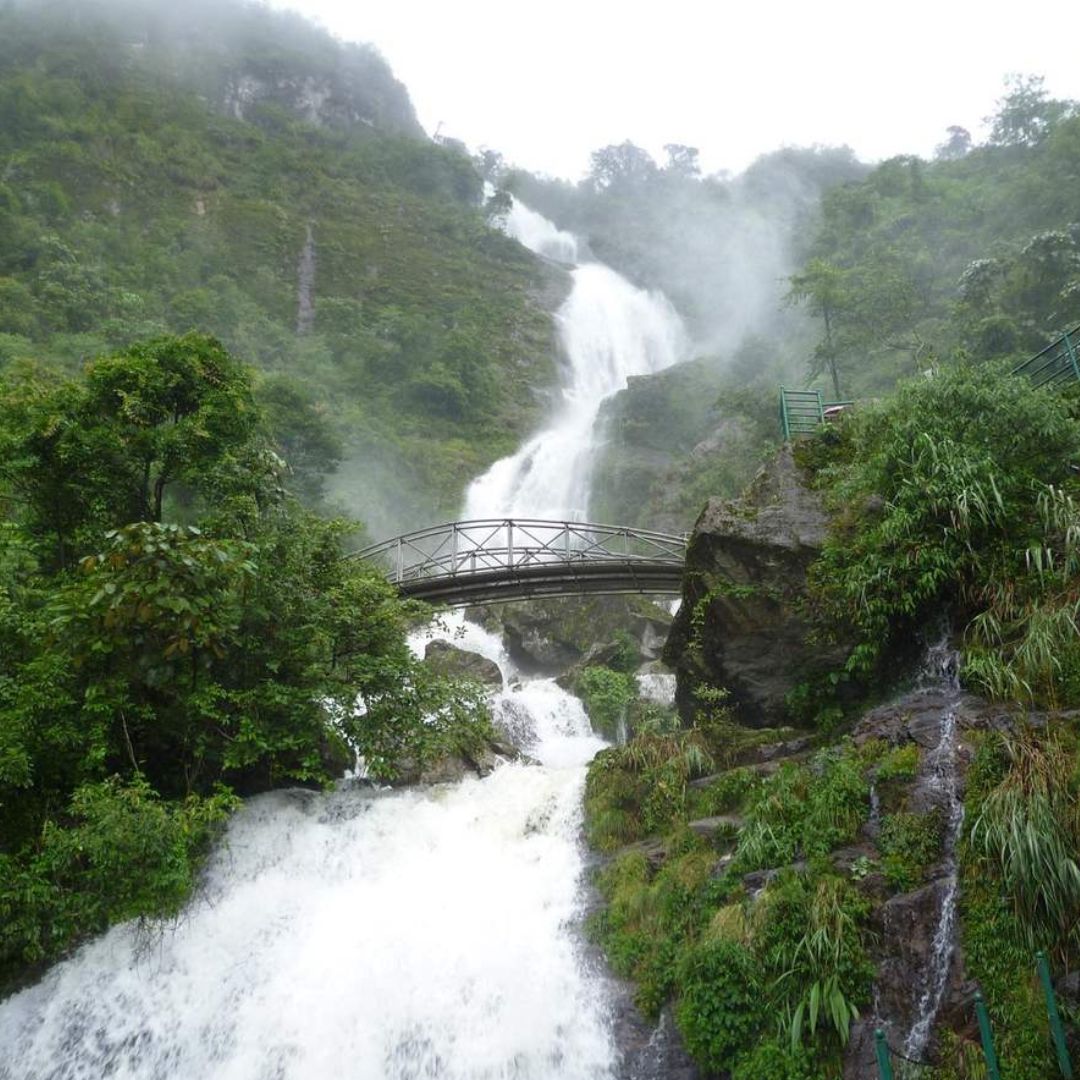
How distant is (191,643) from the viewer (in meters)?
9.24

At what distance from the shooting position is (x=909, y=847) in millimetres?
6477

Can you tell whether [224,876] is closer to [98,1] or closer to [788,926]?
[788,926]

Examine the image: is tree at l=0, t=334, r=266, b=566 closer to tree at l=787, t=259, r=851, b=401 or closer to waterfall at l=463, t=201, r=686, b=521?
tree at l=787, t=259, r=851, b=401

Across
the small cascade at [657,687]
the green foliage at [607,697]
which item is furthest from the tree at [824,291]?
the green foliage at [607,697]

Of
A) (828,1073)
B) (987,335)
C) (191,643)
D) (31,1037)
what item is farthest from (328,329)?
(828,1073)

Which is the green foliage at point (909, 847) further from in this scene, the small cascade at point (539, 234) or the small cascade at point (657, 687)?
the small cascade at point (539, 234)

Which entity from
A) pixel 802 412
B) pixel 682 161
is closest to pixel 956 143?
pixel 682 161

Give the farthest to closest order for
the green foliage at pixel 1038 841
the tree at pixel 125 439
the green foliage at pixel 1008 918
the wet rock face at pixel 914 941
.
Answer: the tree at pixel 125 439
the wet rock face at pixel 914 941
the green foliage at pixel 1038 841
the green foliage at pixel 1008 918

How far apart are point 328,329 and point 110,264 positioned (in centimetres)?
1132

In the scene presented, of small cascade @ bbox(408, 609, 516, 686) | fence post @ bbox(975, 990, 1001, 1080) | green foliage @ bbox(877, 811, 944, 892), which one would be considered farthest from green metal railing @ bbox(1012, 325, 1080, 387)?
small cascade @ bbox(408, 609, 516, 686)

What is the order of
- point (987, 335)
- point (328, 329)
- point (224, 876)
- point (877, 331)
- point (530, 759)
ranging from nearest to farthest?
point (224, 876) → point (530, 759) → point (987, 335) → point (877, 331) → point (328, 329)

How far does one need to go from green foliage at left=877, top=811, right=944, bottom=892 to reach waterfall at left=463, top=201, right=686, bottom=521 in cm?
2533

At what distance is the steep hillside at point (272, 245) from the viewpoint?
33.6 m

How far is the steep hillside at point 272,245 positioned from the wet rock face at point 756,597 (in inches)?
756
